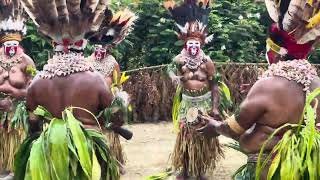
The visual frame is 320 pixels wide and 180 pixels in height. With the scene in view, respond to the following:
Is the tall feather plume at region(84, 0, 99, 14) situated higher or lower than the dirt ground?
higher

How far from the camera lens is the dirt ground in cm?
688

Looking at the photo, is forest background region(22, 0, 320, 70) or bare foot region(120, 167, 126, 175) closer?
bare foot region(120, 167, 126, 175)

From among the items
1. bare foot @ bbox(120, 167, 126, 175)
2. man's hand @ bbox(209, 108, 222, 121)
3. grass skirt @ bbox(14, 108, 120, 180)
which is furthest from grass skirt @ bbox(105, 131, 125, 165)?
grass skirt @ bbox(14, 108, 120, 180)

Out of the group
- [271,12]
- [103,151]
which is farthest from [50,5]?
[271,12]

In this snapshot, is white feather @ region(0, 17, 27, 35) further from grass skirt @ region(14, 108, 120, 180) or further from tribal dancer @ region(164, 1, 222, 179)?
grass skirt @ region(14, 108, 120, 180)

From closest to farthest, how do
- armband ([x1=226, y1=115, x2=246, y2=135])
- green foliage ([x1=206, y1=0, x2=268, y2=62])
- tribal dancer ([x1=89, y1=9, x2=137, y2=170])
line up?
armband ([x1=226, y1=115, x2=246, y2=135])
tribal dancer ([x1=89, y1=9, x2=137, y2=170])
green foliage ([x1=206, y1=0, x2=268, y2=62])

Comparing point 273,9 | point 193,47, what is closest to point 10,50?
point 193,47

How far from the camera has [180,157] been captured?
239 inches

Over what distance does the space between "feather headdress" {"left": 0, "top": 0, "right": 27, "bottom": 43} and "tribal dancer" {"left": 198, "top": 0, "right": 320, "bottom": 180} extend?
3.26 meters

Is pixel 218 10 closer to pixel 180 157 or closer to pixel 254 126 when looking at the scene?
pixel 180 157

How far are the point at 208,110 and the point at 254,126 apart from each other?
248cm

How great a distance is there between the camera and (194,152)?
6.00 metres

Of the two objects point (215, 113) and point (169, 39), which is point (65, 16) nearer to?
point (215, 113)

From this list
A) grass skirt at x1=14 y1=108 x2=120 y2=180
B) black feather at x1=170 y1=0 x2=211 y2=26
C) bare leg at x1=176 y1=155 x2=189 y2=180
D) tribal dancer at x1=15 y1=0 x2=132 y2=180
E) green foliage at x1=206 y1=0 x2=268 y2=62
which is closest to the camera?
grass skirt at x1=14 y1=108 x2=120 y2=180
